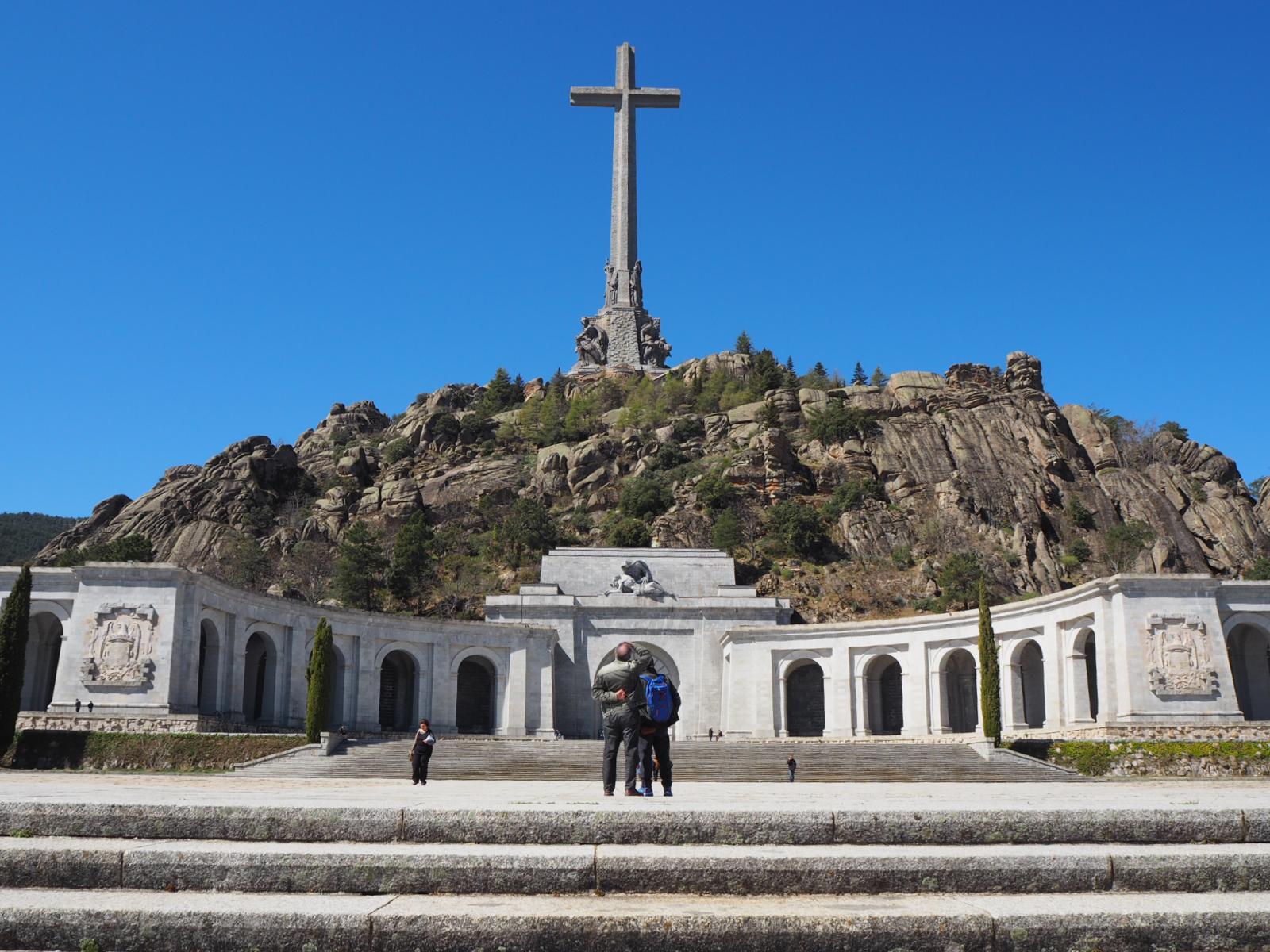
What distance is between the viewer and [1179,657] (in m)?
36.2

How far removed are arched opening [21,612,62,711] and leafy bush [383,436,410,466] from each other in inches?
1644

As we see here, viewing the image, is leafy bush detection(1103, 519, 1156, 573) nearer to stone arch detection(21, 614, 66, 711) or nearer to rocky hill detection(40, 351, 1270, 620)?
rocky hill detection(40, 351, 1270, 620)

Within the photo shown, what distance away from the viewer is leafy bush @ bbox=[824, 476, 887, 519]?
69.2m

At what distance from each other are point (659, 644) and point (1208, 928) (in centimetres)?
4539

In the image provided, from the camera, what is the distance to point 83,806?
8.99 metres

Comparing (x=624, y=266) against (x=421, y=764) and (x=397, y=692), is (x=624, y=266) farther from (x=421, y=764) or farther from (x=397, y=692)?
Answer: (x=421, y=764)

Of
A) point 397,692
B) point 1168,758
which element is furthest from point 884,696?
point 397,692

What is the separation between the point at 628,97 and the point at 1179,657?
61659 millimetres

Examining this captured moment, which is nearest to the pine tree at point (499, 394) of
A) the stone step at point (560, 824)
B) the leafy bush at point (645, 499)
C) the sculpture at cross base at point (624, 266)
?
the sculpture at cross base at point (624, 266)

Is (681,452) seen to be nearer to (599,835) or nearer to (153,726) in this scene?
(153,726)

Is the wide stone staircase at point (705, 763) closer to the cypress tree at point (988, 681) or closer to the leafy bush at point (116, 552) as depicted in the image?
the cypress tree at point (988, 681)

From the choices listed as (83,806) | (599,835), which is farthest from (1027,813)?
(83,806)

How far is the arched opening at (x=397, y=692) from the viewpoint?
49.5 m

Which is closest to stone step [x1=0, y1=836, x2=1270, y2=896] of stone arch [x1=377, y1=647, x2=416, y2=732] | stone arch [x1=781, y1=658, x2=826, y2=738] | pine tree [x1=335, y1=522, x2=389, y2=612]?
stone arch [x1=377, y1=647, x2=416, y2=732]
